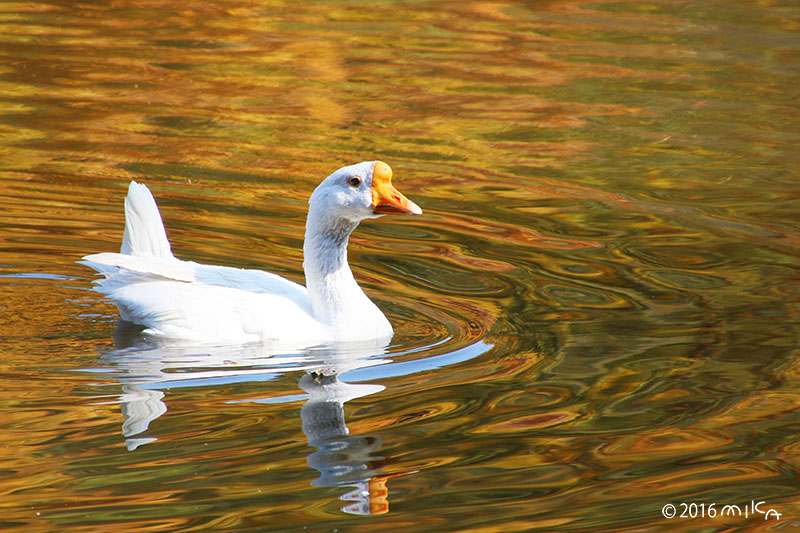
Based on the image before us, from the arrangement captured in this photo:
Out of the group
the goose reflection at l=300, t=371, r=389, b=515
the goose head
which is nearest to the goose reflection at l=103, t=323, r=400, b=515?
the goose reflection at l=300, t=371, r=389, b=515

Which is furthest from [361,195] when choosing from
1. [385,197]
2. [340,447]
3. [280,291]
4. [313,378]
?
[340,447]

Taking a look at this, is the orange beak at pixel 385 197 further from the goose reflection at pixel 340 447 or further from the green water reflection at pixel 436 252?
the goose reflection at pixel 340 447

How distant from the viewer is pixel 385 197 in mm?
Result: 6844

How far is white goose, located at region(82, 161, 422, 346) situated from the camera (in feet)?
21.8

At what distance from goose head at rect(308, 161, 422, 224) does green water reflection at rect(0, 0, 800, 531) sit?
810 mm

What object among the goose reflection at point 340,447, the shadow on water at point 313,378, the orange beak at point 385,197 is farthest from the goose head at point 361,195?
the goose reflection at point 340,447

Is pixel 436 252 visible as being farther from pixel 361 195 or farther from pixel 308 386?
pixel 308 386

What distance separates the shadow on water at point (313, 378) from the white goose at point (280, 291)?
0.10m

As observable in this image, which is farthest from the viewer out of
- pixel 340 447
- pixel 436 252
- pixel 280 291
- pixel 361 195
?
pixel 436 252

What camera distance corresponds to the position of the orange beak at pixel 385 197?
6.82 meters

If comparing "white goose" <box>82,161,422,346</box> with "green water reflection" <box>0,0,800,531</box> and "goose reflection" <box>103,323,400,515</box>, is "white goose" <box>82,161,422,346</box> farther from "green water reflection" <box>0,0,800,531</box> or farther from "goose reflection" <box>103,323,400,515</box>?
"green water reflection" <box>0,0,800,531</box>

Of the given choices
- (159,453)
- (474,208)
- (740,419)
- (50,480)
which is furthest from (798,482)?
(474,208)

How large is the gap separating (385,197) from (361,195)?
0.14 metres

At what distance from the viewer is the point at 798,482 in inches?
207
